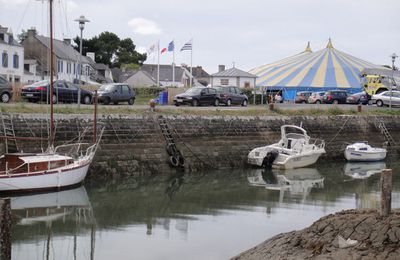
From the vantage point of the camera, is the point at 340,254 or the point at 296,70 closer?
the point at 340,254

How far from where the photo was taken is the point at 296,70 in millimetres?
57000

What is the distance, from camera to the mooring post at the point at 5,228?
1027 centimetres

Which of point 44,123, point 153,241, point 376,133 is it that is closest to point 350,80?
point 376,133

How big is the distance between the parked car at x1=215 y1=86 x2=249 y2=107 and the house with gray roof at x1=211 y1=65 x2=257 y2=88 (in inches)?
617

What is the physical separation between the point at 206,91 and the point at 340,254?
2583cm

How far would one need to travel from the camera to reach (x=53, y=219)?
16.7 metres

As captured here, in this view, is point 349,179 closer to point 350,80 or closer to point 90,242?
point 90,242

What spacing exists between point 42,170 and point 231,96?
19.7 m

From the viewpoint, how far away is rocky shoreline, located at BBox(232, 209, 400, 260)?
988 centimetres

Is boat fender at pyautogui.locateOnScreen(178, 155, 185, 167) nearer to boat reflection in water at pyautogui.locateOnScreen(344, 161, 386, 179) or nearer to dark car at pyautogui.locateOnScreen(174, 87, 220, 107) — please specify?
boat reflection in water at pyautogui.locateOnScreen(344, 161, 386, 179)

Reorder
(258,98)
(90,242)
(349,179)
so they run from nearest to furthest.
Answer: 1. (90,242)
2. (349,179)
3. (258,98)

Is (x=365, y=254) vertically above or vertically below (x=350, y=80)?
below

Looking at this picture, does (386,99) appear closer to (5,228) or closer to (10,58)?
(10,58)

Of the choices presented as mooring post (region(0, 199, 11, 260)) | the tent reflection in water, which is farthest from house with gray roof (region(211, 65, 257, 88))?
mooring post (region(0, 199, 11, 260))
